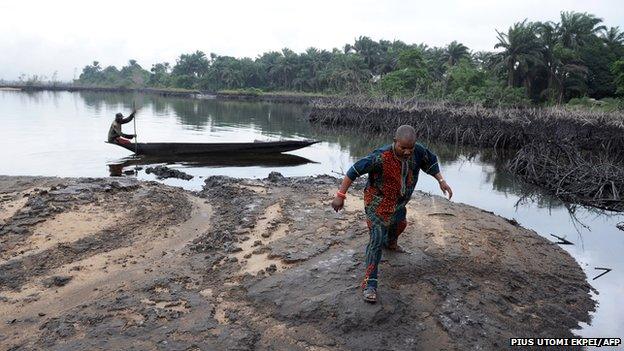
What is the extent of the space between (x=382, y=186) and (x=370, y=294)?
968 mm

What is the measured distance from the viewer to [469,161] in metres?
17.3

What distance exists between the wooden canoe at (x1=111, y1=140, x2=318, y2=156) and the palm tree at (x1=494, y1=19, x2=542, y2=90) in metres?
26.4

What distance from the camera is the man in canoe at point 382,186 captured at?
13.1 feet

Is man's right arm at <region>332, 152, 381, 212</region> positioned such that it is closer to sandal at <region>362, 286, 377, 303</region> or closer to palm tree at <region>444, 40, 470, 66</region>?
sandal at <region>362, 286, 377, 303</region>

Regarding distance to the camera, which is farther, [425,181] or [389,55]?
[389,55]

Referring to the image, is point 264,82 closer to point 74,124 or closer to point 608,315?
point 74,124

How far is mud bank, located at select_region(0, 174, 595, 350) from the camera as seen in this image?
378 cm

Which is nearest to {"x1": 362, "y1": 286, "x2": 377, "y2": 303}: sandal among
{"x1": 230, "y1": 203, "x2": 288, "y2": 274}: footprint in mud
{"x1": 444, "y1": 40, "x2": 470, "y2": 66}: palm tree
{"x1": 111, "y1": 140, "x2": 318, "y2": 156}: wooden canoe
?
{"x1": 230, "y1": 203, "x2": 288, "y2": 274}: footprint in mud

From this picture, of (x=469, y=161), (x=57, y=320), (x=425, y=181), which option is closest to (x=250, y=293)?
(x=57, y=320)

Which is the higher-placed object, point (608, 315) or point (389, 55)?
point (389, 55)

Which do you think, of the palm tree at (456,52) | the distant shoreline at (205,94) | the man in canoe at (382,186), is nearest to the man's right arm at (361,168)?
the man in canoe at (382,186)

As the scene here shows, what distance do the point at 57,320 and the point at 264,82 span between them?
2830 inches

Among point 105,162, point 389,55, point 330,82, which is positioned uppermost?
point 389,55

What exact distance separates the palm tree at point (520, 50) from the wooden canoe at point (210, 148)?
26407mm
